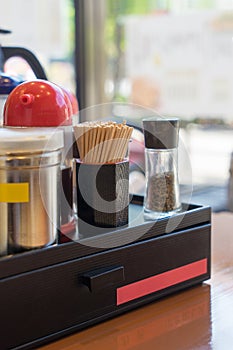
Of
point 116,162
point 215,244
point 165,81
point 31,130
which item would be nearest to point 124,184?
point 116,162

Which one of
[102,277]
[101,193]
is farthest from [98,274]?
[101,193]

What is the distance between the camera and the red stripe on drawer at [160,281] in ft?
3.04

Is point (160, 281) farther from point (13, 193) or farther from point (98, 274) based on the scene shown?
point (13, 193)

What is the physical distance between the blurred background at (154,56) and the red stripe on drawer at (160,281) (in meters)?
1.88

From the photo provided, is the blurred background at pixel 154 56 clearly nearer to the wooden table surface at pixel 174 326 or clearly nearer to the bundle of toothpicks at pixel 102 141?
the wooden table surface at pixel 174 326

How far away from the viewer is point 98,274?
86cm

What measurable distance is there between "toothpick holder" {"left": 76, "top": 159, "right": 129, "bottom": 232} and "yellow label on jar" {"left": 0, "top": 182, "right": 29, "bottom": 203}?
15 cm

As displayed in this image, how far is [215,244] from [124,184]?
1.46ft

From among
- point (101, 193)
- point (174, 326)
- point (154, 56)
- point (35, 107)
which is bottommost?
point (174, 326)

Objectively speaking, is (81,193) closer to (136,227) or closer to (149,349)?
(136,227)

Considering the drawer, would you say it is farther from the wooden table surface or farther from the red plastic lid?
the red plastic lid

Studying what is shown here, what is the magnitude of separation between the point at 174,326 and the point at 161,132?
1.07 feet

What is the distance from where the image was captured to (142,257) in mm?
946

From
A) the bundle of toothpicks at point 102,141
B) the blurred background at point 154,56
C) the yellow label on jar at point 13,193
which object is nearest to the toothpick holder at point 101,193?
the bundle of toothpicks at point 102,141
